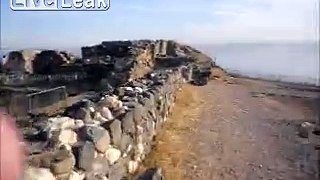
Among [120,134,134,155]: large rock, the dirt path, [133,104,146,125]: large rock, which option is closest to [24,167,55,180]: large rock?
[120,134,134,155]: large rock

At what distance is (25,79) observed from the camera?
4.49 m

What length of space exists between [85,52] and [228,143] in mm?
3004

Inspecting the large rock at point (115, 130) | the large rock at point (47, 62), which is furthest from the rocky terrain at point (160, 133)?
the large rock at point (47, 62)

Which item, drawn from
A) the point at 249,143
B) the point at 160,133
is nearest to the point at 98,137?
the point at 160,133

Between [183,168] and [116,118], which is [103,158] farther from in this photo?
[183,168]

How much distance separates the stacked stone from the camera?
104 centimetres

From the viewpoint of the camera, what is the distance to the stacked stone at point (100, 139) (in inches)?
41.0

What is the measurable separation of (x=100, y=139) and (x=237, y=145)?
97 cm

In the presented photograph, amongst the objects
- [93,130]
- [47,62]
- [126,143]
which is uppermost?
[93,130]

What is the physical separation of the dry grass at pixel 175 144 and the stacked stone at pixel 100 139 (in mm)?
51

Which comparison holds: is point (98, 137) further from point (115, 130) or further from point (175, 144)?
point (175, 144)

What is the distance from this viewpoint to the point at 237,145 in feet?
6.85

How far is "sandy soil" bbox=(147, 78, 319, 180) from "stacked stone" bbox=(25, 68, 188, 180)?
0.46 ft

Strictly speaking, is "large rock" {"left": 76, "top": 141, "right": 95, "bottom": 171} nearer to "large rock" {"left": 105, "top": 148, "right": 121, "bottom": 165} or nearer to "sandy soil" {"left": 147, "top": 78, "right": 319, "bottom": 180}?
"large rock" {"left": 105, "top": 148, "right": 121, "bottom": 165}
